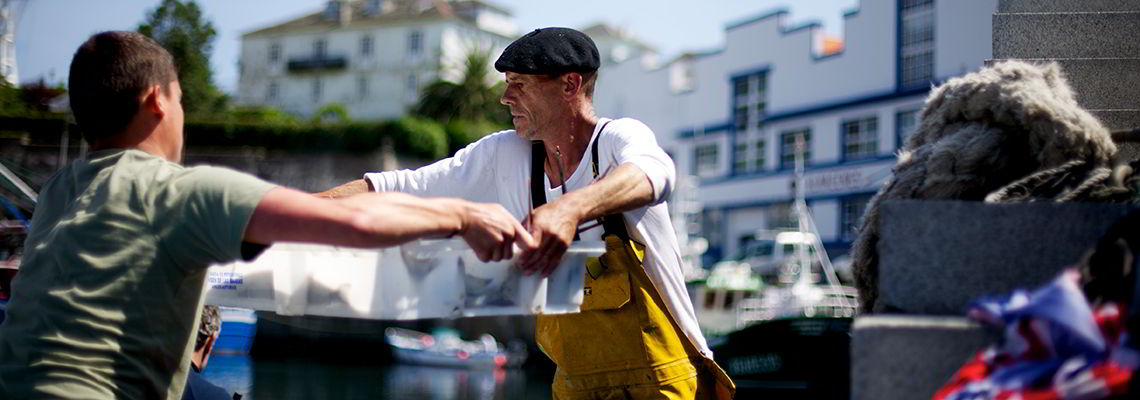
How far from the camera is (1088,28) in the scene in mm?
3523

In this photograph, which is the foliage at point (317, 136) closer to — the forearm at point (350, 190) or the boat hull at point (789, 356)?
the boat hull at point (789, 356)

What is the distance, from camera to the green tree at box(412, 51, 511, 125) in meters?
59.2

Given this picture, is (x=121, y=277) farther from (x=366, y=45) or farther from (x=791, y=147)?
(x=366, y=45)

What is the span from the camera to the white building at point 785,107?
35531 millimetres

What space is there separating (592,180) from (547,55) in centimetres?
41

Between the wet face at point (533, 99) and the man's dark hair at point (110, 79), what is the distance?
131cm

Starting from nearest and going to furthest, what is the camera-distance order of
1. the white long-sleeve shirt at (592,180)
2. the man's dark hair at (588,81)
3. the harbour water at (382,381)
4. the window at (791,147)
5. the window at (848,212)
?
1. the white long-sleeve shirt at (592,180)
2. the man's dark hair at (588,81)
3. the harbour water at (382,381)
4. the window at (848,212)
5. the window at (791,147)

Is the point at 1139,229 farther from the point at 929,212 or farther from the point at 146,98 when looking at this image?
the point at 146,98

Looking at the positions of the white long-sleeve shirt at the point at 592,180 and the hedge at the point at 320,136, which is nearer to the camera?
the white long-sleeve shirt at the point at 592,180

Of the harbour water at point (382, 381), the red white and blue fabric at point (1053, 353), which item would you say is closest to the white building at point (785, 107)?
the harbour water at point (382, 381)

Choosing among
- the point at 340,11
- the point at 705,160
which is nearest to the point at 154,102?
the point at 705,160

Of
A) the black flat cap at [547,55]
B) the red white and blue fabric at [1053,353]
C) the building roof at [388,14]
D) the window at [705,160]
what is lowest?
the red white and blue fabric at [1053,353]

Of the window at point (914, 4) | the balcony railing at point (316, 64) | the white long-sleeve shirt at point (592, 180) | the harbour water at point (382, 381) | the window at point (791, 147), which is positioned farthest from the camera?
the balcony railing at point (316, 64)

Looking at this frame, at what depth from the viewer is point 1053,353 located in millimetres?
1706
